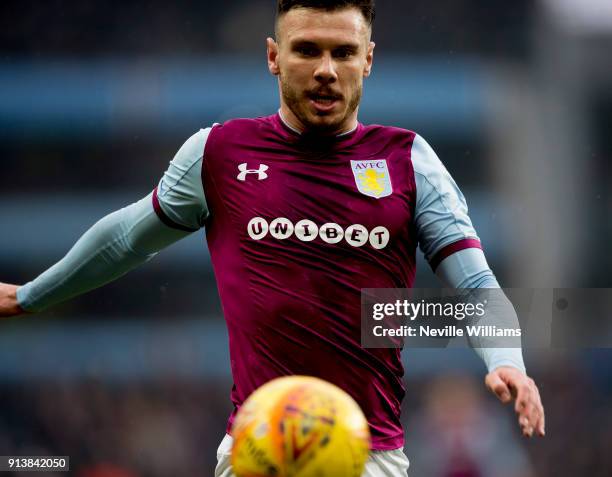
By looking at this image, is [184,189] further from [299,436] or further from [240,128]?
[299,436]

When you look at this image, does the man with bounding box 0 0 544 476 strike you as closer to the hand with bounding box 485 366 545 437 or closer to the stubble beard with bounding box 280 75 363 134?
the stubble beard with bounding box 280 75 363 134

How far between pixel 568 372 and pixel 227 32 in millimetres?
5519

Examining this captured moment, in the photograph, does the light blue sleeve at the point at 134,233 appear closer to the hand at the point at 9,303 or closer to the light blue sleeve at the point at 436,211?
the hand at the point at 9,303

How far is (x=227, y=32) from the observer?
41.3 feet

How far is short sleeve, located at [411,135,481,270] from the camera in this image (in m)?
3.80

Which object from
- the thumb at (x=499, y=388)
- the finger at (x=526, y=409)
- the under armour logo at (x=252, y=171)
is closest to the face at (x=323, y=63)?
the under armour logo at (x=252, y=171)

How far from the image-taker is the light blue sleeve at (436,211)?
381cm

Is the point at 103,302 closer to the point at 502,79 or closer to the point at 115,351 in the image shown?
the point at 115,351

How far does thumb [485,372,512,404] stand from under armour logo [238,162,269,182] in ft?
3.76

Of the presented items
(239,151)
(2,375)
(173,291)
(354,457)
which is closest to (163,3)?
(173,291)

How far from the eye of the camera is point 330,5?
150 inches

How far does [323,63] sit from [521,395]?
1.37 m

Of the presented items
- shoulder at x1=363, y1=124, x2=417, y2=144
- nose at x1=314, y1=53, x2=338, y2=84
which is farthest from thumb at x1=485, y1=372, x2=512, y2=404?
nose at x1=314, y1=53, x2=338, y2=84

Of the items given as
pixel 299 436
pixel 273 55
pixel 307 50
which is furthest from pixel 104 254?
pixel 299 436
